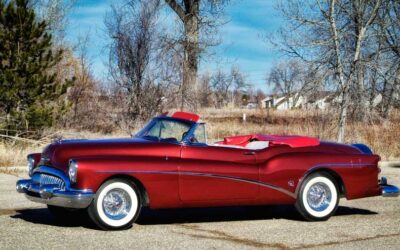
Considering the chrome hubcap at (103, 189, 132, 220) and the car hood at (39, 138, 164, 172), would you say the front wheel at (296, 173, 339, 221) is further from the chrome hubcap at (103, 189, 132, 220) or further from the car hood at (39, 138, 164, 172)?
the chrome hubcap at (103, 189, 132, 220)

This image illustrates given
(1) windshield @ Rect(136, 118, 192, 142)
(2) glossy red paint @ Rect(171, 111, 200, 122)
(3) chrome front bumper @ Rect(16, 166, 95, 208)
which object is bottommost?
(3) chrome front bumper @ Rect(16, 166, 95, 208)

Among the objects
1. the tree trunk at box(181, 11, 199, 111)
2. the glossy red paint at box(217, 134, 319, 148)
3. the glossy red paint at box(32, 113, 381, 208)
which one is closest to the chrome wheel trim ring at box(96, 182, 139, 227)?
the glossy red paint at box(32, 113, 381, 208)

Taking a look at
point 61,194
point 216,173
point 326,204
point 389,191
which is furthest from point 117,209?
point 389,191

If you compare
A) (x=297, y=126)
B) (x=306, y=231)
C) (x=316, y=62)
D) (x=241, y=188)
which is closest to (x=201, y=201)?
(x=241, y=188)

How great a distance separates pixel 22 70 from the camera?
19984 millimetres

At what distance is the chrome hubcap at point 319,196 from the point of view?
838cm

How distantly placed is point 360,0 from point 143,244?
1387 centimetres

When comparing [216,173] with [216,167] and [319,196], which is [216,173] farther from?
[319,196]

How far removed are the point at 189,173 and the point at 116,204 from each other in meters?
0.96

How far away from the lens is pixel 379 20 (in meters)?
19.5

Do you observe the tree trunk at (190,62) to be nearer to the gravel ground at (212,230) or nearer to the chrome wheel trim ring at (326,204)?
the gravel ground at (212,230)

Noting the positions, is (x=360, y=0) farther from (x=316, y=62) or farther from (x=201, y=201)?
(x=201, y=201)

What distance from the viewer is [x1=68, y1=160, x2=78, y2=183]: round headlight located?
23.1ft

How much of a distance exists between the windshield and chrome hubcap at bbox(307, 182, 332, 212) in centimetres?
187
